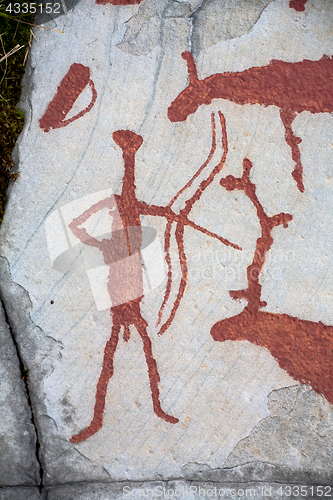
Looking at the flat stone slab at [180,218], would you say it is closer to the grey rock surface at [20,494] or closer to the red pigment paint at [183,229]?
the red pigment paint at [183,229]

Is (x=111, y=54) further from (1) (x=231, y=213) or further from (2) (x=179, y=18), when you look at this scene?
(1) (x=231, y=213)

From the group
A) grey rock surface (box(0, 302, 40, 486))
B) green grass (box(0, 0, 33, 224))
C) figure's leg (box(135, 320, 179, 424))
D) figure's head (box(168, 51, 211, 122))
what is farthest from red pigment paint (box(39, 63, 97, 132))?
figure's leg (box(135, 320, 179, 424))

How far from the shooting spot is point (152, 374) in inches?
69.1

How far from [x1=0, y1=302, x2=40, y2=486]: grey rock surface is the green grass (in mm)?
743

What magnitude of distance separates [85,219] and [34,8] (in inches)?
45.1

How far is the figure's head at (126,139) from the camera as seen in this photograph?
1784 mm

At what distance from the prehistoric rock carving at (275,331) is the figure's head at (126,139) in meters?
0.50

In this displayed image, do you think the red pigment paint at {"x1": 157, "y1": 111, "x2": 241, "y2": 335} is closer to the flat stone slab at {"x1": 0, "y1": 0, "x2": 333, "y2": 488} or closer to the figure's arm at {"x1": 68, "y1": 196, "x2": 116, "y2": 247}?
the flat stone slab at {"x1": 0, "y1": 0, "x2": 333, "y2": 488}

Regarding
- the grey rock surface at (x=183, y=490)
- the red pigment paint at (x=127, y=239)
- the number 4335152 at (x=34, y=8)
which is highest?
the number 4335152 at (x=34, y=8)

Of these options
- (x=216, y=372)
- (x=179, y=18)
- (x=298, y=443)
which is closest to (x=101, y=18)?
(x=179, y=18)

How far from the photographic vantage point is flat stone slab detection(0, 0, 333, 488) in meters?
1.75

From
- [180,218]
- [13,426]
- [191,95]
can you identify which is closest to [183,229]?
[180,218]

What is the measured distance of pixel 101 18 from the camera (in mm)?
1777

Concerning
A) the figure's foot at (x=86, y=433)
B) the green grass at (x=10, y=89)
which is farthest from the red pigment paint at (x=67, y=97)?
the figure's foot at (x=86, y=433)
